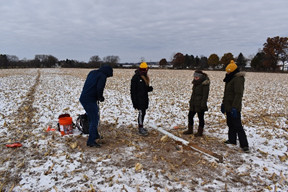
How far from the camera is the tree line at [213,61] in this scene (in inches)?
2420

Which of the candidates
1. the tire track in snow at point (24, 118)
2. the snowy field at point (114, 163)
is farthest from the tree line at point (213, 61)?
the snowy field at point (114, 163)

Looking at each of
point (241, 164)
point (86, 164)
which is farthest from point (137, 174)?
point (241, 164)

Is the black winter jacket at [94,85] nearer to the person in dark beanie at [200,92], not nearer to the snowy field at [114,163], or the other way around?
the snowy field at [114,163]

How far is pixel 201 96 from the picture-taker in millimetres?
5594

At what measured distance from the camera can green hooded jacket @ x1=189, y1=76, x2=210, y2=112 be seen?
5477mm

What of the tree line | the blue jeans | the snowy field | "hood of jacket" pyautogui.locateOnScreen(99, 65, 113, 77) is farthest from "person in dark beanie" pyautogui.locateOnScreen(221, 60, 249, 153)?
the tree line

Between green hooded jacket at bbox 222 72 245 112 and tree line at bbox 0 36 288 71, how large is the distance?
39504mm

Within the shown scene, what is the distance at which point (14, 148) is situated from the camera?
4.95m

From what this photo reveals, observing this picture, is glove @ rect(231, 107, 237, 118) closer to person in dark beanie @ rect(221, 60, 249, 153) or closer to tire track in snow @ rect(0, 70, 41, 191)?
person in dark beanie @ rect(221, 60, 249, 153)

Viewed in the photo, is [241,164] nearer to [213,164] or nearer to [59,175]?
[213,164]

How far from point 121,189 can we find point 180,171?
4.58 feet

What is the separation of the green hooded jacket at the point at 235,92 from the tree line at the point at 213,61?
130 feet

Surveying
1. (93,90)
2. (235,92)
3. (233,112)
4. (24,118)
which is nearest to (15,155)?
(93,90)

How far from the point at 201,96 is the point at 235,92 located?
1.04m
